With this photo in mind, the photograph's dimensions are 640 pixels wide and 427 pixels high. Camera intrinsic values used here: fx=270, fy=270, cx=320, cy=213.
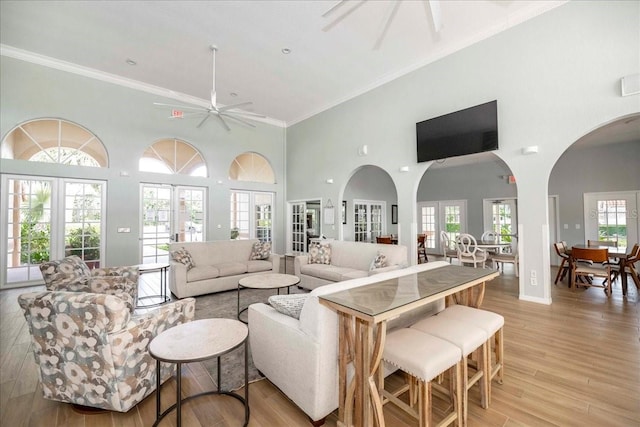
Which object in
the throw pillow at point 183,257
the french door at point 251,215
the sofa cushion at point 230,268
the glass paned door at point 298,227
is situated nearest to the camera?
the throw pillow at point 183,257

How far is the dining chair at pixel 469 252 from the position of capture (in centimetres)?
540

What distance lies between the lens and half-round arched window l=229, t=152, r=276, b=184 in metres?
7.85

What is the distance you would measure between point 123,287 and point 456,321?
3627 mm

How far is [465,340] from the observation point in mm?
1638

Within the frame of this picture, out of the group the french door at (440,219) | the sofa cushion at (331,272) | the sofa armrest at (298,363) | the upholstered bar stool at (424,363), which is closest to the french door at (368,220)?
the french door at (440,219)

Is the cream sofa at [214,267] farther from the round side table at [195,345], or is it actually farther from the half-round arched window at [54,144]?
the half-round arched window at [54,144]

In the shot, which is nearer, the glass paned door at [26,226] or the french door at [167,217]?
the glass paned door at [26,226]

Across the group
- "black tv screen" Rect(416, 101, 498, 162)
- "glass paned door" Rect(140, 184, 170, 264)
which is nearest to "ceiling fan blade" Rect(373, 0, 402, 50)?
"black tv screen" Rect(416, 101, 498, 162)

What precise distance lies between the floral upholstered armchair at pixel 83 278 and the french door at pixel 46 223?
119 inches

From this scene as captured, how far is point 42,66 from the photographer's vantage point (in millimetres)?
5203

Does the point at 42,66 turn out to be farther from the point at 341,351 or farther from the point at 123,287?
the point at 341,351

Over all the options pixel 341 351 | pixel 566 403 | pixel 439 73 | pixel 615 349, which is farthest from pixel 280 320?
pixel 439 73

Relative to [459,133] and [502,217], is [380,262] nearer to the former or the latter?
[459,133]

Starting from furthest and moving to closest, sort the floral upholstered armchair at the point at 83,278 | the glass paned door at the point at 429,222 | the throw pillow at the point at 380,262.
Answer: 1. the glass paned door at the point at 429,222
2. the throw pillow at the point at 380,262
3. the floral upholstered armchair at the point at 83,278
